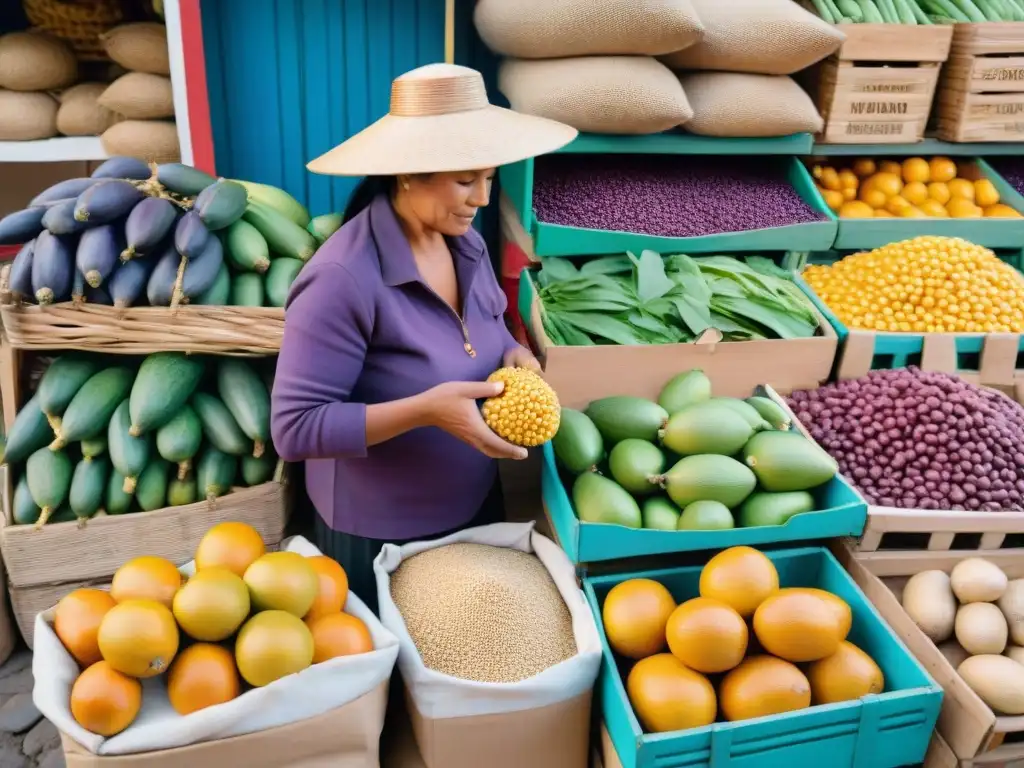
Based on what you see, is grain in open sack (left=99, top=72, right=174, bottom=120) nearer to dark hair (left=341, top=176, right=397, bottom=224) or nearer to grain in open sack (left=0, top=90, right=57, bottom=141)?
grain in open sack (left=0, top=90, right=57, bottom=141)

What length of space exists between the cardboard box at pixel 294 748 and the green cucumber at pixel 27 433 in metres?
1.06

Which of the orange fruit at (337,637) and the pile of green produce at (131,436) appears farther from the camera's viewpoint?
the pile of green produce at (131,436)

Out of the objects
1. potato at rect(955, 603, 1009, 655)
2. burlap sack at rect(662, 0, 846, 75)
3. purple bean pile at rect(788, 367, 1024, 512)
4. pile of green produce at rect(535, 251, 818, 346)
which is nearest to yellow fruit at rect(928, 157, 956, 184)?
burlap sack at rect(662, 0, 846, 75)

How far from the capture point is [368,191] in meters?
1.73

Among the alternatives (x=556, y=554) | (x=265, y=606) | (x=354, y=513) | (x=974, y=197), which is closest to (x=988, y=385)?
(x=974, y=197)

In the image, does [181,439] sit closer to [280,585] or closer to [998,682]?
[280,585]

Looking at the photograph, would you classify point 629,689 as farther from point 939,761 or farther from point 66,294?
point 66,294

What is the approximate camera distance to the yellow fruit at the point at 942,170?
287 centimetres

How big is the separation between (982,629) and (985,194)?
173 cm

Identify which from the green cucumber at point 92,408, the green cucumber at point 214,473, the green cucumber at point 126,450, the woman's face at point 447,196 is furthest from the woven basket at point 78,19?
the woman's face at point 447,196

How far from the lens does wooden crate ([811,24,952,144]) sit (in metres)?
2.57

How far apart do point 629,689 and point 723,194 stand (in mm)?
1688

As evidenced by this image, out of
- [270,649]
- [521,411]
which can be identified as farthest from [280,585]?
[521,411]

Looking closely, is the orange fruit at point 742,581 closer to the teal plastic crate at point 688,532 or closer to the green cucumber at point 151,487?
the teal plastic crate at point 688,532
